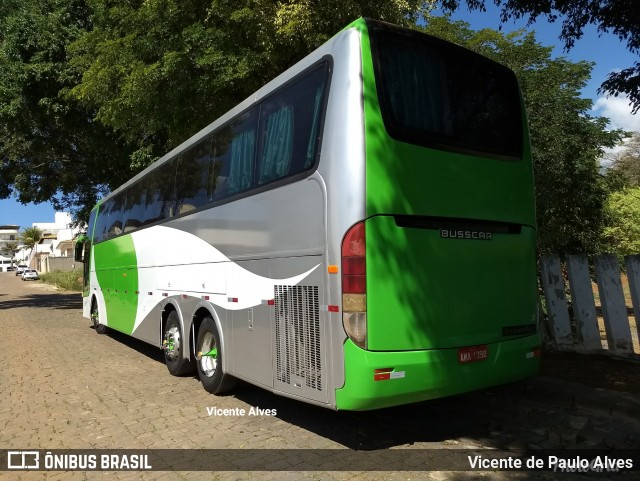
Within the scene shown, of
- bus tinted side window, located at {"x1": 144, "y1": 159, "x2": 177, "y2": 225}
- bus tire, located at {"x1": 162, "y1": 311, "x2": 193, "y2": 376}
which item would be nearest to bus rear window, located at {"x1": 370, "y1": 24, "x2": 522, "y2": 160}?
bus tinted side window, located at {"x1": 144, "y1": 159, "x2": 177, "y2": 225}

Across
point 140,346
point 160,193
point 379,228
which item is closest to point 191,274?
point 160,193

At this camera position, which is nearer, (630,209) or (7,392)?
(7,392)

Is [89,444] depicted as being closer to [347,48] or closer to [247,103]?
[247,103]

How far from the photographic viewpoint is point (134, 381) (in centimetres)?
741

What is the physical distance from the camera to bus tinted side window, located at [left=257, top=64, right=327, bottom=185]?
456 cm

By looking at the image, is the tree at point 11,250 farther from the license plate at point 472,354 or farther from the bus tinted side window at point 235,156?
the license plate at point 472,354

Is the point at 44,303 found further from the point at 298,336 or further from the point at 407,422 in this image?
the point at 407,422

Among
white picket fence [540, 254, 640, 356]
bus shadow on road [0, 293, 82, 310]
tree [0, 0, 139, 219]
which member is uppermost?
tree [0, 0, 139, 219]

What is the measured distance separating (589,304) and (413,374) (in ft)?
12.0

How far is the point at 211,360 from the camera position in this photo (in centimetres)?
657

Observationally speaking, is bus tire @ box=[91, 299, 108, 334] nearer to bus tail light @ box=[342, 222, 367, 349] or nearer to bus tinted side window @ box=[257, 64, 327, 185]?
bus tinted side window @ box=[257, 64, 327, 185]

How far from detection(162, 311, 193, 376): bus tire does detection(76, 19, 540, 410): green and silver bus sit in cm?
152

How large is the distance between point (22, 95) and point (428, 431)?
47.4ft


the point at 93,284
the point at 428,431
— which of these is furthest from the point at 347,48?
the point at 93,284
